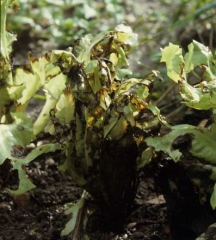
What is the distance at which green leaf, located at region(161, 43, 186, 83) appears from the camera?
1355 millimetres

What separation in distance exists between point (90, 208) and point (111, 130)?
10.2 inches

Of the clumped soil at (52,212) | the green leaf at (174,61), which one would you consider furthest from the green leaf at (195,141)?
the clumped soil at (52,212)

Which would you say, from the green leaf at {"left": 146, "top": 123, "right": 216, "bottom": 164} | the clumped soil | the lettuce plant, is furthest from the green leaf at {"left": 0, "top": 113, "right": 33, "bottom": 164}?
the green leaf at {"left": 146, "top": 123, "right": 216, "bottom": 164}

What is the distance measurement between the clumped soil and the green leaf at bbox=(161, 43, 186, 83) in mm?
359

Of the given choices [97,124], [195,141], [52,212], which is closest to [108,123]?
[97,124]

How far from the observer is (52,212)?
1609 mm

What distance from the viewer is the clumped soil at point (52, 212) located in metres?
1.51

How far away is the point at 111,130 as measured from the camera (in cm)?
133

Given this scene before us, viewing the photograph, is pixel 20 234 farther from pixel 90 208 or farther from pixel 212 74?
pixel 212 74

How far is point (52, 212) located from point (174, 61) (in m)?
0.54

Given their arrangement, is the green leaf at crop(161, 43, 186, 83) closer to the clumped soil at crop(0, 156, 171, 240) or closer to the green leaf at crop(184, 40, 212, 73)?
the green leaf at crop(184, 40, 212, 73)

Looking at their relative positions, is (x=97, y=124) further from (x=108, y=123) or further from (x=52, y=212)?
(x=52, y=212)

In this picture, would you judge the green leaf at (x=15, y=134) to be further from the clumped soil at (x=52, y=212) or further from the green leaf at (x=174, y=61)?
the green leaf at (x=174, y=61)

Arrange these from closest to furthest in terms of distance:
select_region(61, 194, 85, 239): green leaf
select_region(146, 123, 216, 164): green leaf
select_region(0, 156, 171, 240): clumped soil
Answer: select_region(146, 123, 216, 164): green leaf < select_region(61, 194, 85, 239): green leaf < select_region(0, 156, 171, 240): clumped soil
